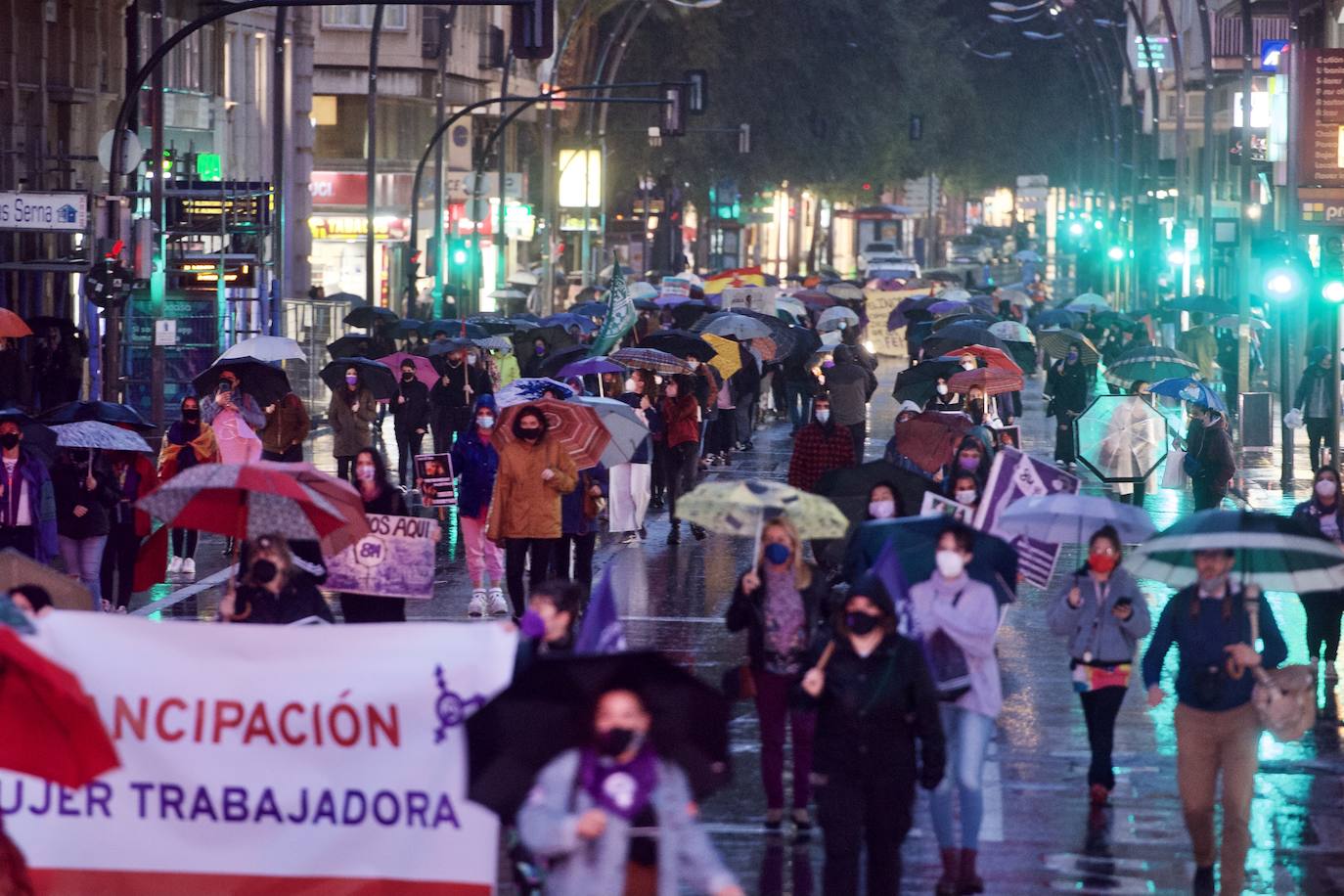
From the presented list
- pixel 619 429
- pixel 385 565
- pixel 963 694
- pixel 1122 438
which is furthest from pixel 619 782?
pixel 1122 438

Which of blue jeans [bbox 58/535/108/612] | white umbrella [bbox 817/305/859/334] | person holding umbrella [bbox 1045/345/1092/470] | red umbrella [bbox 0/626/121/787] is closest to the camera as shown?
red umbrella [bbox 0/626/121/787]

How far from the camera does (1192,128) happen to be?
87.2 metres

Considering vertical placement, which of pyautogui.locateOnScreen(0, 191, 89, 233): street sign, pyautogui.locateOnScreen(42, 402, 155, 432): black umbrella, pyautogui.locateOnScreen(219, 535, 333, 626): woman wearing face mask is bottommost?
pyautogui.locateOnScreen(219, 535, 333, 626): woman wearing face mask

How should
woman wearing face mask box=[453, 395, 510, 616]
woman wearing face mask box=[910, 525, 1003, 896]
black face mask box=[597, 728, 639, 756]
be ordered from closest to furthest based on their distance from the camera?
black face mask box=[597, 728, 639, 756]
woman wearing face mask box=[910, 525, 1003, 896]
woman wearing face mask box=[453, 395, 510, 616]

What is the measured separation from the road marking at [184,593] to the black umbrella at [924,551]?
25.8ft

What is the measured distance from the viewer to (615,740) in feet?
25.0

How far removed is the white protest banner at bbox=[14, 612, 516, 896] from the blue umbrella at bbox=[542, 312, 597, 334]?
3004 cm

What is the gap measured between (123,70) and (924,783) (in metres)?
35.6

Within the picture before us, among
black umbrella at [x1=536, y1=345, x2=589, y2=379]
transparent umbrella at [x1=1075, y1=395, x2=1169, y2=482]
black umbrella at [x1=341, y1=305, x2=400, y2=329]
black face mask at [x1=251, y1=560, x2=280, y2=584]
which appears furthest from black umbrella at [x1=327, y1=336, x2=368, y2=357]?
black face mask at [x1=251, y1=560, x2=280, y2=584]

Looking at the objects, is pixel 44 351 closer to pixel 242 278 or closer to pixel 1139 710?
pixel 242 278

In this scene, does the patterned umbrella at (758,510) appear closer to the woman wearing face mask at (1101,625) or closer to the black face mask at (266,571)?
the woman wearing face mask at (1101,625)

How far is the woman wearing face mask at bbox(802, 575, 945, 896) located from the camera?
33.1ft

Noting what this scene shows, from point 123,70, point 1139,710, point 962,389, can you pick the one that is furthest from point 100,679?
point 123,70

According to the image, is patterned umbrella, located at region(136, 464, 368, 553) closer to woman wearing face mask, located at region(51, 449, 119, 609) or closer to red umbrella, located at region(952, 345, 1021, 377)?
woman wearing face mask, located at region(51, 449, 119, 609)
